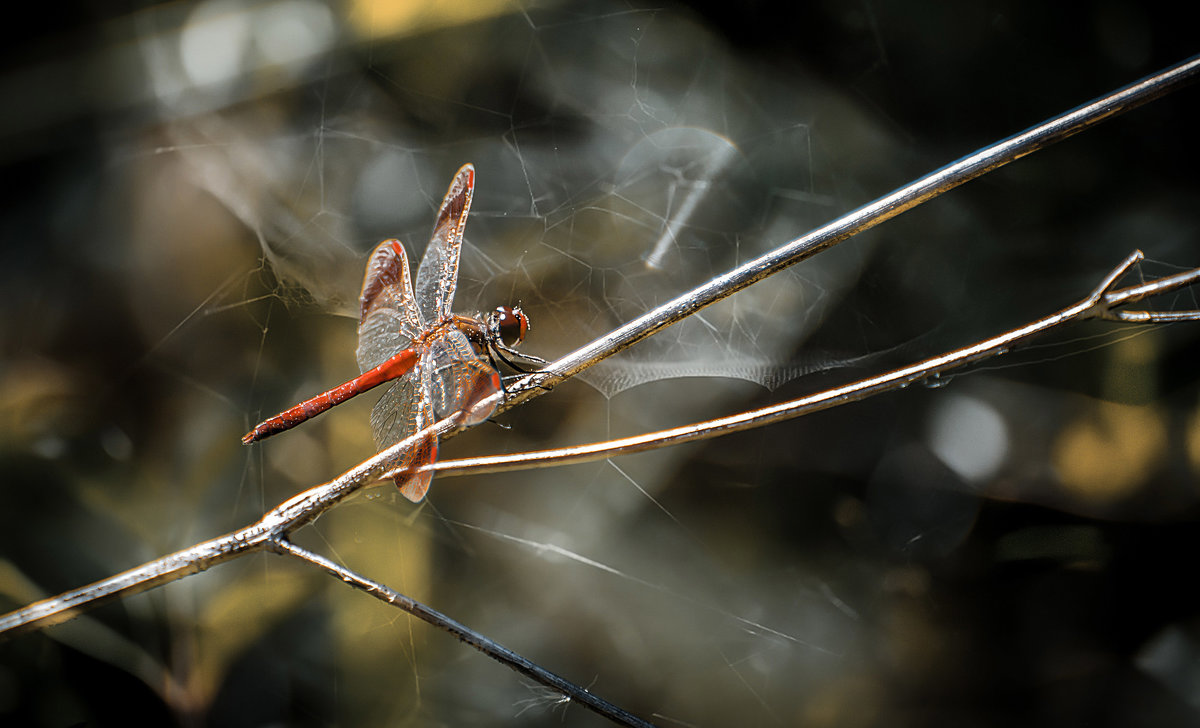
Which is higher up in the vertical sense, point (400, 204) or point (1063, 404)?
point (400, 204)

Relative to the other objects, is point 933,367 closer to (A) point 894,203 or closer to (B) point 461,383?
(A) point 894,203

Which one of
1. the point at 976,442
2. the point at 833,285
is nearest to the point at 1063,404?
the point at 976,442

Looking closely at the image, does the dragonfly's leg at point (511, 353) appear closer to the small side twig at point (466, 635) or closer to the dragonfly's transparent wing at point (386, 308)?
the dragonfly's transparent wing at point (386, 308)

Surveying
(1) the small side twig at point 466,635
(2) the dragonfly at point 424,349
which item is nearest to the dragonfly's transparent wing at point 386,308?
(2) the dragonfly at point 424,349

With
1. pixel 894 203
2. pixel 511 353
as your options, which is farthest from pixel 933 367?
pixel 511 353

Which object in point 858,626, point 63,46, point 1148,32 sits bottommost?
point 858,626

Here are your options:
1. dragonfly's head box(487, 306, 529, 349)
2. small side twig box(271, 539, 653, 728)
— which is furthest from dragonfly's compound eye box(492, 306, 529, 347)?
small side twig box(271, 539, 653, 728)

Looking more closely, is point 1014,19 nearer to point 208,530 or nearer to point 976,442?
point 976,442

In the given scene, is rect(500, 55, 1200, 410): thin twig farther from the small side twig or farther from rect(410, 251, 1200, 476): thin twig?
the small side twig
